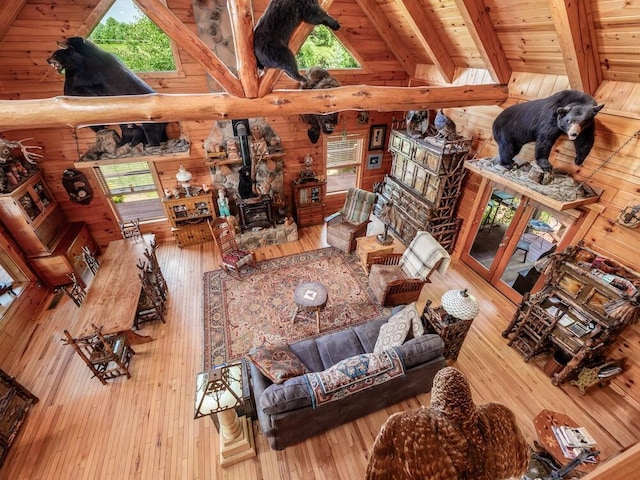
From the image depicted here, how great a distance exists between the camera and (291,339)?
3.87 m

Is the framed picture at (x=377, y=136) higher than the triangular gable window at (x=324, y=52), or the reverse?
the triangular gable window at (x=324, y=52)

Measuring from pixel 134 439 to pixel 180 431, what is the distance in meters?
0.44

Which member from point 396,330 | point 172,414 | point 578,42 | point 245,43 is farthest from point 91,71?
point 578,42

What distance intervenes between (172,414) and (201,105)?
3.24 m

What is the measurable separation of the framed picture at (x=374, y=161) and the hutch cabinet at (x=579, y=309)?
12.8ft

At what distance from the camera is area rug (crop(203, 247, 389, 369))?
3895mm

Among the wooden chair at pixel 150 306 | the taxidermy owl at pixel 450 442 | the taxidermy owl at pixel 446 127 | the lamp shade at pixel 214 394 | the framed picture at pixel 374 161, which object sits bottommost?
the wooden chair at pixel 150 306

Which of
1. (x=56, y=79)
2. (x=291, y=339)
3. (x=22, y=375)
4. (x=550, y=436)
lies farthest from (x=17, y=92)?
(x=550, y=436)

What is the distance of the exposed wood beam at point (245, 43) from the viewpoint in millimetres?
2205

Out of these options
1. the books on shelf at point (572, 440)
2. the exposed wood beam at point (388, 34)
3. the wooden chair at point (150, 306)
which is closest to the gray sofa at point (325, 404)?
the books on shelf at point (572, 440)

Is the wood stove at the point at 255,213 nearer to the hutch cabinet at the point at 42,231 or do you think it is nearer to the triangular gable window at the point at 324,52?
the triangular gable window at the point at 324,52

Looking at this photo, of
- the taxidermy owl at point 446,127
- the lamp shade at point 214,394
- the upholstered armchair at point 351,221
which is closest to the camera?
the lamp shade at point 214,394

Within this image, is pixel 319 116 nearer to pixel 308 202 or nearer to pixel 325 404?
pixel 308 202

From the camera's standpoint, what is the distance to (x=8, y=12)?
3.43 meters
